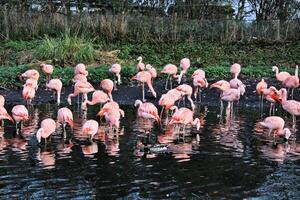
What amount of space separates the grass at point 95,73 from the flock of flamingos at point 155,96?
0.52 metres

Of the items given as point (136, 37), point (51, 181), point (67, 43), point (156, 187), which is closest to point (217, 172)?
point (156, 187)

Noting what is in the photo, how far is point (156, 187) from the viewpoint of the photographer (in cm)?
719

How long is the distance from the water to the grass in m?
5.35

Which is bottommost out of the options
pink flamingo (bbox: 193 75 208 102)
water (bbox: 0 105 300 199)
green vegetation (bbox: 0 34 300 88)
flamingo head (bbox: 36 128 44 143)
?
water (bbox: 0 105 300 199)

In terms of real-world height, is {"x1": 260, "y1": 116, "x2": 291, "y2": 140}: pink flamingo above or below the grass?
below

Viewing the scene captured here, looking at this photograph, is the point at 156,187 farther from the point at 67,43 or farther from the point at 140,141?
the point at 67,43

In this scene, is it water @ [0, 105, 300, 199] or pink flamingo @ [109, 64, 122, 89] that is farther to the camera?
pink flamingo @ [109, 64, 122, 89]

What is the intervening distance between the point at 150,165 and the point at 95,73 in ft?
29.1

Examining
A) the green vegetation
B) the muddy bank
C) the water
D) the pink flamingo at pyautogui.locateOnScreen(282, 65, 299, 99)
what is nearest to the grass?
the green vegetation

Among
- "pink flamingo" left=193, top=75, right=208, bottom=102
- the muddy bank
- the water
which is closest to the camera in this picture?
the water

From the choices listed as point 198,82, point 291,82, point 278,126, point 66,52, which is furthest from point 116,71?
point 278,126

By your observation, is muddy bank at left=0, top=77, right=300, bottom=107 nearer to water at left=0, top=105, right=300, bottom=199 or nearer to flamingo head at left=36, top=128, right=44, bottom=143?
water at left=0, top=105, right=300, bottom=199

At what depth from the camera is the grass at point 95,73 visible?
52.9ft

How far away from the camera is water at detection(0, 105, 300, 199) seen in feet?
23.1
